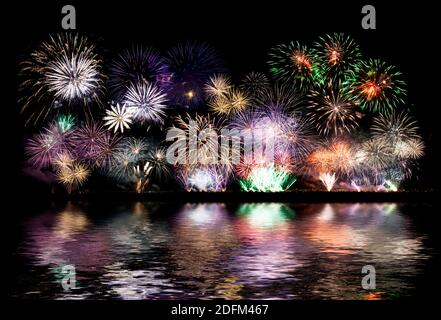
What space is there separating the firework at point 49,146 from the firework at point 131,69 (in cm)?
395

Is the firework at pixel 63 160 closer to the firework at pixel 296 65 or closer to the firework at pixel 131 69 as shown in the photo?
the firework at pixel 131 69

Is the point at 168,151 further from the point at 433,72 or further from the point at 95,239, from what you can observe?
the point at 95,239

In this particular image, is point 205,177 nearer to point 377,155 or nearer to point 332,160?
point 332,160

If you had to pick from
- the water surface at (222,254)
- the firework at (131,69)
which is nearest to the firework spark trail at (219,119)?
the firework at (131,69)

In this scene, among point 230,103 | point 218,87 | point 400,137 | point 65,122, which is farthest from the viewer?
point 218,87

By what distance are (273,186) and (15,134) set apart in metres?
16.3

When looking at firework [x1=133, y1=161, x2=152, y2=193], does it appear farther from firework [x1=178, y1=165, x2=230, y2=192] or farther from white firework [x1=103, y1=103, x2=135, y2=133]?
white firework [x1=103, y1=103, x2=135, y2=133]

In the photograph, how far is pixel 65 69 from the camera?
155ft

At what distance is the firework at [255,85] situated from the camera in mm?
52375

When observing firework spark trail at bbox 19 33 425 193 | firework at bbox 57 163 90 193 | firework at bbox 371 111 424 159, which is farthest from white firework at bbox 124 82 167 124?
firework at bbox 371 111 424 159

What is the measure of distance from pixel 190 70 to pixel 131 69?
14.2 ft

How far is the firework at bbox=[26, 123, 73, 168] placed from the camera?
5128 centimetres

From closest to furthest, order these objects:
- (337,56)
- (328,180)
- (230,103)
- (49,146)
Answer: (337,56) → (49,146) → (328,180) → (230,103)

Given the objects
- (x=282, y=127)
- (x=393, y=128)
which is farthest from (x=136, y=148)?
(x=393, y=128)
